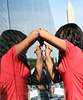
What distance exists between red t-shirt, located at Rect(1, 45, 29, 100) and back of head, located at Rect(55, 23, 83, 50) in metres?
0.48

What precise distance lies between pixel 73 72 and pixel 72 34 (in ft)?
1.10

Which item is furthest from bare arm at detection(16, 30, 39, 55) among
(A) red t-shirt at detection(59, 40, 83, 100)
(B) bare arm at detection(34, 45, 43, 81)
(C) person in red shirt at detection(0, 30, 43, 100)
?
(B) bare arm at detection(34, 45, 43, 81)

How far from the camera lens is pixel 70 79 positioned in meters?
1.18

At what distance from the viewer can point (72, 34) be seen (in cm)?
135

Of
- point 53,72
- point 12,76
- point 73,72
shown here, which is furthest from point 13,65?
point 53,72

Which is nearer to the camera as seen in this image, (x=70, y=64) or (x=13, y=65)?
(x=13, y=65)

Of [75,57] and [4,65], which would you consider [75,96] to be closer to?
[75,57]

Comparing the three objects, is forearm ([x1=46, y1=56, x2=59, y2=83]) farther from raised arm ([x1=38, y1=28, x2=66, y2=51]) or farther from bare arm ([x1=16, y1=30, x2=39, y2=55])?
bare arm ([x1=16, y1=30, x2=39, y2=55])

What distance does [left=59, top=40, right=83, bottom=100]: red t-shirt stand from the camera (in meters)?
1.16

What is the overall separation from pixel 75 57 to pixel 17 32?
45cm

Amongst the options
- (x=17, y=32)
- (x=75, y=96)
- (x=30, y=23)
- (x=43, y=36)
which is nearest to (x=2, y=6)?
(x=17, y=32)

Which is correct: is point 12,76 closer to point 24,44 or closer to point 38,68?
point 24,44

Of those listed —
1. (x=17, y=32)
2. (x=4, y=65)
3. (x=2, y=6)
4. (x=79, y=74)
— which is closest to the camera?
(x=2, y=6)

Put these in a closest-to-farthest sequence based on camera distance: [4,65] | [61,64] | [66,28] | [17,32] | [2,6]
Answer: [2,6], [4,65], [17,32], [61,64], [66,28]
